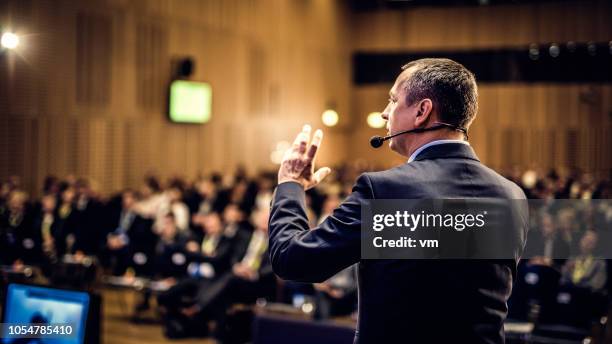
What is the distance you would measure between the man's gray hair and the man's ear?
0.04 feet

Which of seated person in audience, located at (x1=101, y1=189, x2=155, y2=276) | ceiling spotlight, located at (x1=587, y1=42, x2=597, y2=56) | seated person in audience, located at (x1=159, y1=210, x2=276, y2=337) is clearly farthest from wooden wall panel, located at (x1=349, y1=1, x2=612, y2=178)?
seated person in audience, located at (x1=159, y1=210, x2=276, y2=337)

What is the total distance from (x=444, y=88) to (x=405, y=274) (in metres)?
0.39

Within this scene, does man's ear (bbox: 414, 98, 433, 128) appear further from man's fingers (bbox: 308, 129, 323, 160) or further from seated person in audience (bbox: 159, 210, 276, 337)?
seated person in audience (bbox: 159, 210, 276, 337)

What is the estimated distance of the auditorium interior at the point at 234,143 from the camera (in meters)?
7.03

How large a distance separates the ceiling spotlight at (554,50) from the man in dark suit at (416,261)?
64.6 feet

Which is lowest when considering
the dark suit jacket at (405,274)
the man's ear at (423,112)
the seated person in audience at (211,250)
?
the seated person in audience at (211,250)

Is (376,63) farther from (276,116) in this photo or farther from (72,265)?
(72,265)

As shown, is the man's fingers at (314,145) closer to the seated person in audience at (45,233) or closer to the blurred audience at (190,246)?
the blurred audience at (190,246)

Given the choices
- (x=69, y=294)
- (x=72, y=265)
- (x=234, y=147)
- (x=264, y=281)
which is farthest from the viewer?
(x=234, y=147)

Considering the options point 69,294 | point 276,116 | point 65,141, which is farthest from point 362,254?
point 276,116

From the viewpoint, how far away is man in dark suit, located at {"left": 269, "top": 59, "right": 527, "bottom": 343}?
1422mm

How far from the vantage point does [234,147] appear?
16.4 meters

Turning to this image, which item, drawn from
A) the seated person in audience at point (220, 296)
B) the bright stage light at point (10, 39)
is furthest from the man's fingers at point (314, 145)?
the bright stage light at point (10, 39)

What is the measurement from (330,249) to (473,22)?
20.4 meters
